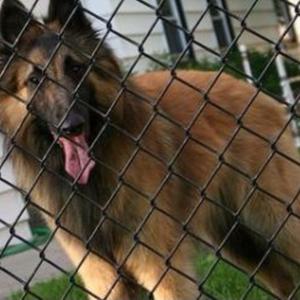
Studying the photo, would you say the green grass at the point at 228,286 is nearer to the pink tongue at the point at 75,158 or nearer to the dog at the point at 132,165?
the dog at the point at 132,165

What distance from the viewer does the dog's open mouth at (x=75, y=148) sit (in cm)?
439

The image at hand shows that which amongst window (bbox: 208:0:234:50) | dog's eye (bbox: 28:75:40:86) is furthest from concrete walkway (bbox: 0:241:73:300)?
window (bbox: 208:0:234:50)

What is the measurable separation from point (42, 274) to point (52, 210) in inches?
106

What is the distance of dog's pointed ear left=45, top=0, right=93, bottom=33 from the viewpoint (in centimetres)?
504

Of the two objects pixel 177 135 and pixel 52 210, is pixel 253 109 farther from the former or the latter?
pixel 52 210

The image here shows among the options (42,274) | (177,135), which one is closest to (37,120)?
(177,135)

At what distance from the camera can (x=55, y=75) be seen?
4836mm

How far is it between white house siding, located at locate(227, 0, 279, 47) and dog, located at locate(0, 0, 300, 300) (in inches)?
469

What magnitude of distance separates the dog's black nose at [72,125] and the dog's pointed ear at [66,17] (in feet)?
2.46

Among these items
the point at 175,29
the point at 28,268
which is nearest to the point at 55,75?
the point at 28,268

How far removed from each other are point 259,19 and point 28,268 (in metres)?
12.1

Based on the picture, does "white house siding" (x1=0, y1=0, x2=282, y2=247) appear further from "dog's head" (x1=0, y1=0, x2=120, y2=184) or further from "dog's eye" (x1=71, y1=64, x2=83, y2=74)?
"dog's eye" (x1=71, y1=64, x2=83, y2=74)

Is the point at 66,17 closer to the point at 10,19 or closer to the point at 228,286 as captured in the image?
the point at 10,19

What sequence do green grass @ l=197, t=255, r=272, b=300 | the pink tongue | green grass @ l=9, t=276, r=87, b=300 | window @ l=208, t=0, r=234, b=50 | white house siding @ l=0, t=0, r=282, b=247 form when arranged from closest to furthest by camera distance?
the pink tongue → green grass @ l=197, t=255, r=272, b=300 → green grass @ l=9, t=276, r=87, b=300 → white house siding @ l=0, t=0, r=282, b=247 → window @ l=208, t=0, r=234, b=50
